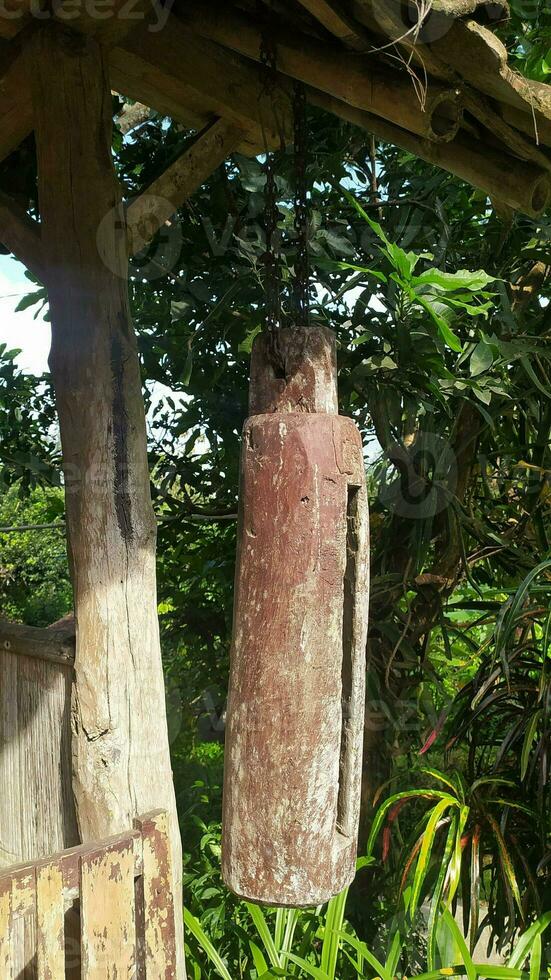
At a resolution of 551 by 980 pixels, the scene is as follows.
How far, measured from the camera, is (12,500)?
692 centimetres

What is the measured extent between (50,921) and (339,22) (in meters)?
1.72

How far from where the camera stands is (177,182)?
2.14 metres

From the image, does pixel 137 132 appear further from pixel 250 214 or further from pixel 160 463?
pixel 160 463

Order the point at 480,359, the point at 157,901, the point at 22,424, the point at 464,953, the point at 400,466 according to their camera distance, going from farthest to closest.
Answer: the point at 22,424
the point at 400,466
the point at 480,359
the point at 464,953
the point at 157,901

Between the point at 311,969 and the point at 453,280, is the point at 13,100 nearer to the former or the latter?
the point at 453,280

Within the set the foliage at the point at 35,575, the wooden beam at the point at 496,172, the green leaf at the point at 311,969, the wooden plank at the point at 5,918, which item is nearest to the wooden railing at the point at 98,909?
the wooden plank at the point at 5,918

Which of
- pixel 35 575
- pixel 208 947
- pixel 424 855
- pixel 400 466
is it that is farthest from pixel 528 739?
pixel 35 575

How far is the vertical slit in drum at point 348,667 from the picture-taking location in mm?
1461

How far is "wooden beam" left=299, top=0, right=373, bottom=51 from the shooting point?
4.76ft

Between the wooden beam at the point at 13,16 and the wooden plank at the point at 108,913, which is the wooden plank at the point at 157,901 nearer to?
the wooden plank at the point at 108,913

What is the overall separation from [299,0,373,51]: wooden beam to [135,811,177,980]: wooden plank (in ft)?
5.12

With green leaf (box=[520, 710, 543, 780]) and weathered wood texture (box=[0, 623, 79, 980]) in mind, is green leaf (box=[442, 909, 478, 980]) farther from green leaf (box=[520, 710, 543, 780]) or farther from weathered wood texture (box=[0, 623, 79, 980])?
weathered wood texture (box=[0, 623, 79, 980])

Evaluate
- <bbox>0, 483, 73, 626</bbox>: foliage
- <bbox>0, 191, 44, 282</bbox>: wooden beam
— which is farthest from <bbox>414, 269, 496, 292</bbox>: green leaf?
<bbox>0, 483, 73, 626</bbox>: foliage

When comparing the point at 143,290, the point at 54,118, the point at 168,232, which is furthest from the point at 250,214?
the point at 54,118
